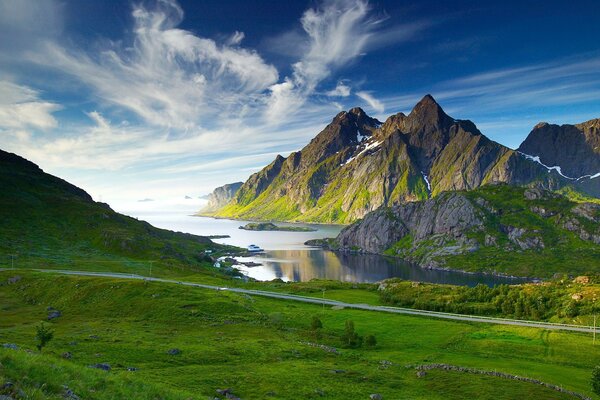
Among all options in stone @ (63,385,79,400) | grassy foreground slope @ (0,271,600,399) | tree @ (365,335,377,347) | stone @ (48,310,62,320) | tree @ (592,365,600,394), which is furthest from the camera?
stone @ (48,310,62,320)

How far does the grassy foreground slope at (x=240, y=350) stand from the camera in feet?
120

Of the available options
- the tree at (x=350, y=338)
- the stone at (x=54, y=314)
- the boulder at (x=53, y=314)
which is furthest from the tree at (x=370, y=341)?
the stone at (x=54, y=314)

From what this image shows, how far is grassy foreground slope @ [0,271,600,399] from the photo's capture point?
36.7 meters

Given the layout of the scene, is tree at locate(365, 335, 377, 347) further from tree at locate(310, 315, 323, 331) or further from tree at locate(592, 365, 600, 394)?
tree at locate(592, 365, 600, 394)

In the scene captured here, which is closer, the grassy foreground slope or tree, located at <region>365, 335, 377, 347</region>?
the grassy foreground slope

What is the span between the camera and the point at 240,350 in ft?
192

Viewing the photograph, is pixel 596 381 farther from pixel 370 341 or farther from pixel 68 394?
pixel 68 394

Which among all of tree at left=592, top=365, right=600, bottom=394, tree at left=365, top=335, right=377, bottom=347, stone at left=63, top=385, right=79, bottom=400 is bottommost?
tree at left=365, top=335, right=377, bottom=347

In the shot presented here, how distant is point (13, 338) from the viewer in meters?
51.0

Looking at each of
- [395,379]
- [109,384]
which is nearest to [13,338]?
[109,384]

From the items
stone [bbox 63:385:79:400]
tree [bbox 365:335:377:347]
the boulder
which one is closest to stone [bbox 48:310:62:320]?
the boulder

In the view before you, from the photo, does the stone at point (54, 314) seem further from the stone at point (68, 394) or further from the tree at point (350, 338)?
the stone at point (68, 394)

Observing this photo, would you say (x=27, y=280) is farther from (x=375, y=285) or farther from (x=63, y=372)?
(x=375, y=285)

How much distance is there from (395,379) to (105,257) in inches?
5910
